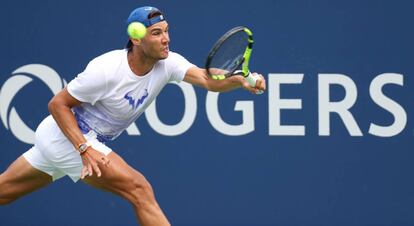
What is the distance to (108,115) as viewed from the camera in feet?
21.2

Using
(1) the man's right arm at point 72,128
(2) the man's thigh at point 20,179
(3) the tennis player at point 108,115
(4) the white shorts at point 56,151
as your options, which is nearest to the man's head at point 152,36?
(3) the tennis player at point 108,115

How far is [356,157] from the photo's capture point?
7941 mm

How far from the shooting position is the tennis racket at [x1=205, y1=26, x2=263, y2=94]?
6.23m

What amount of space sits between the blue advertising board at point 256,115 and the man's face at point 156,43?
1664 millimetres

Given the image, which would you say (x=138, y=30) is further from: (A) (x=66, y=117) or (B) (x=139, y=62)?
(A) (x=66, y=117)

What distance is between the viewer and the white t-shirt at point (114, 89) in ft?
20.5

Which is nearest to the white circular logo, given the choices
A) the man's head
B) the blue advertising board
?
the blue advertising board

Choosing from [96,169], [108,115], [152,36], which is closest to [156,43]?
[152,36]

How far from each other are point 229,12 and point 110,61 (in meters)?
1.82

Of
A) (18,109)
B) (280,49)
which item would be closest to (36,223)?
(18,109)

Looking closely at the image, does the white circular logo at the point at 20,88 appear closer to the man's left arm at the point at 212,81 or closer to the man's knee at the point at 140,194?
the man's left arm at the point at 212,81

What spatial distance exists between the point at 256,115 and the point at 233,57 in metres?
1.65

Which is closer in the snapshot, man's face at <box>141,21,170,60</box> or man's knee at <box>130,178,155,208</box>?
man's knee at <box>130,178,155,208</box>

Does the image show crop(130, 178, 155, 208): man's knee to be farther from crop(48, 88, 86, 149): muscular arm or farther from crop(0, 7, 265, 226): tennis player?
crop(48, 88, 86, 149): muscular arm
